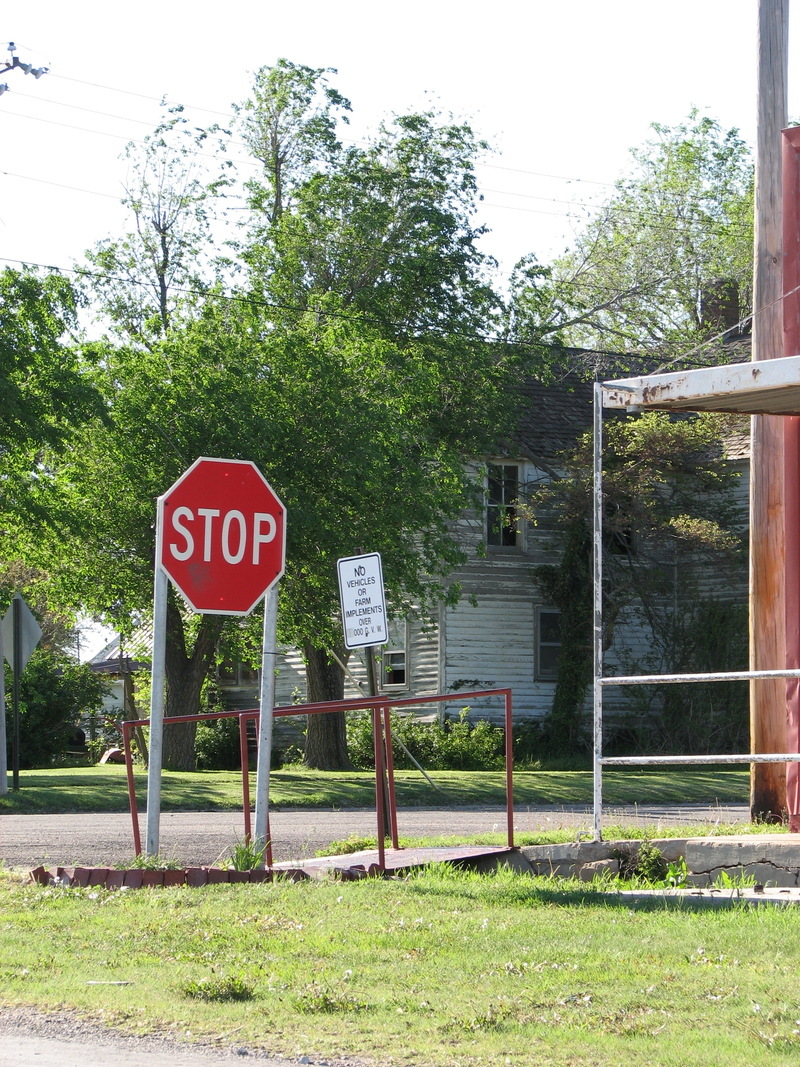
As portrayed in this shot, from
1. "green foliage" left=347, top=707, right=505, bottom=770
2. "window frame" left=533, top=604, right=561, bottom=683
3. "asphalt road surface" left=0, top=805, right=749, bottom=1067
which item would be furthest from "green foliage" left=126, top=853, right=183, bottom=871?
"window frame" left=533, top=604, right=561, bottom=683

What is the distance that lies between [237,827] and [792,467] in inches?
323

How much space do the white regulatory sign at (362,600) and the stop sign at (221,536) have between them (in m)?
1.38

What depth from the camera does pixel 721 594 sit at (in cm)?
3428

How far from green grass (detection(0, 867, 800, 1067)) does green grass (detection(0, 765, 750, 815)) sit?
12.0 metres

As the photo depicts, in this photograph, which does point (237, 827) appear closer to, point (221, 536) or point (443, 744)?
point (221, 536)

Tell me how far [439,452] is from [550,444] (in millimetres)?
6948

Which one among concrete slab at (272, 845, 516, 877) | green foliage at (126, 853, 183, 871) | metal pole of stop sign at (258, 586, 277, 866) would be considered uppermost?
metal pole of stop sign at (258, 586, 277, 866)

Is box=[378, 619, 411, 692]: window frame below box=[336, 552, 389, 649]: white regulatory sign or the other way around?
below

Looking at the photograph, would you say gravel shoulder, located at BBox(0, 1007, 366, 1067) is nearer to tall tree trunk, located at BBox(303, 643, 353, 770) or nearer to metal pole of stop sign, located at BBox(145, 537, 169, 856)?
metal pole of stop sign, located at BBox(145, 537, 169, 856)

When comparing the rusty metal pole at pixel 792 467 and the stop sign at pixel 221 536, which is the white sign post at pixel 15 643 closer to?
the stop sign at pixel 221 536

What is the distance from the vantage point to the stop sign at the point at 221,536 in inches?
407

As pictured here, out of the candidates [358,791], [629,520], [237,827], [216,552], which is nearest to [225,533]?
[216,552]

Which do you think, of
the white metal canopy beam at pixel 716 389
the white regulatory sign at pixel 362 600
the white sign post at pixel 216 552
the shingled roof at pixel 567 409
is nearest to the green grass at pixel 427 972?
the white sign post at pixel 216 552

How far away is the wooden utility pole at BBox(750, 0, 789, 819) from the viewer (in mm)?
11227
